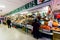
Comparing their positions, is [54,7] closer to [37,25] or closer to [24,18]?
[37,25]

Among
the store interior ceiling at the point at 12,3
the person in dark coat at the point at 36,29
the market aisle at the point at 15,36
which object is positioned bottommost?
the market aisle at the point at 15,36

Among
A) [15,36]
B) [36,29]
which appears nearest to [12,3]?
[15,36]

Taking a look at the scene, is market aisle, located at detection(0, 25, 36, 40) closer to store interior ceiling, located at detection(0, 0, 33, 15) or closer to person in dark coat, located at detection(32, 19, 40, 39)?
person in dark coat, located at detection(32, 19, 40, 39)

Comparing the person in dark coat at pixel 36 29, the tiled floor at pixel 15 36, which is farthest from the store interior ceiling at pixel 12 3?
the tiled floor at pixel 15 36

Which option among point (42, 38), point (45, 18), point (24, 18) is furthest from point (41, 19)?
point (24, 18)

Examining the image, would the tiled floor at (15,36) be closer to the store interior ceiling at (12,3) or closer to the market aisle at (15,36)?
the market aisle at (15,36)

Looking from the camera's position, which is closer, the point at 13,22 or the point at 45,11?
the point at 45,11

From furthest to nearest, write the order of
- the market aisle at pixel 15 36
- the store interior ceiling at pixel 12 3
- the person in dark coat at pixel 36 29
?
the store interior ceiling at pixel 12 3
the market aisle at pixel 15 36
the person in dark coat at pixel 36 29

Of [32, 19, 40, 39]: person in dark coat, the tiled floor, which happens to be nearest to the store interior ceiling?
[32, 19, 40, 39]: person in dark coat

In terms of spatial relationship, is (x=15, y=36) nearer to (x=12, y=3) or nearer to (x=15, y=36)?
(x=15, y=36)

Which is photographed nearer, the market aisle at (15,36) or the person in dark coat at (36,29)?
the person in dark coat at (36,29)

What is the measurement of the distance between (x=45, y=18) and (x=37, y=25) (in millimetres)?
990

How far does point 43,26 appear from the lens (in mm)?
5793

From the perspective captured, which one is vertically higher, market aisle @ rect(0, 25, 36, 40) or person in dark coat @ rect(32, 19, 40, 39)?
person in dark coat @ rect(32, 19, 40, 39)
